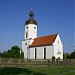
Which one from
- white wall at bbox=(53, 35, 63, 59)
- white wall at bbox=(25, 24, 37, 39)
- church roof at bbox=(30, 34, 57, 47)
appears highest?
white wall at bbox=(25, 24, 37, 39)

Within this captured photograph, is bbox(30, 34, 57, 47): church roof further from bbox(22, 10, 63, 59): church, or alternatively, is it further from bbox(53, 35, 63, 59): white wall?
bbox(53, 35, 63, 59): white wall

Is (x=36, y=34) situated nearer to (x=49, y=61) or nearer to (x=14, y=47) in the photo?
(x=14, y=47)

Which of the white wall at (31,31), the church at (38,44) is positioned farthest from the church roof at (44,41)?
the white wall at (31,31)

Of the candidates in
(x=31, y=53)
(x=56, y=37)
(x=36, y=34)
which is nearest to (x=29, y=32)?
(x=36, y=34)

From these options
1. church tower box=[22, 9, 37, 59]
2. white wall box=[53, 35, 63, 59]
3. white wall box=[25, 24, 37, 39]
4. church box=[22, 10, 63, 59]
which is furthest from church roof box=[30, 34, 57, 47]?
white wall box=[25, 24, 37, 39]

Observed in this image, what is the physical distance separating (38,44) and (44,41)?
2135mm

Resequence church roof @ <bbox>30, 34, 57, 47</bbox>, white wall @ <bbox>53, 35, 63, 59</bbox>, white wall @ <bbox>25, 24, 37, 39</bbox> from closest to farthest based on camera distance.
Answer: white wall @ <bbox>53, 35, 63, 59</bbox> < church roof @ <bbox>30, 34, 57, 47</bbox> < white wall @ <bbox>25, 24, 37, 39</bbox>

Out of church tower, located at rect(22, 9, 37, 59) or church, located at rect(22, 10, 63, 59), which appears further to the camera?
church tower, located at rect(22, 9, 37, 59)

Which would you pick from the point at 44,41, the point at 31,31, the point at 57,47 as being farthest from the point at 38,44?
the point at 57,47

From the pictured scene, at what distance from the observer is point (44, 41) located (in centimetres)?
6278

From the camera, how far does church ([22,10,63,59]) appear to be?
5816 cm

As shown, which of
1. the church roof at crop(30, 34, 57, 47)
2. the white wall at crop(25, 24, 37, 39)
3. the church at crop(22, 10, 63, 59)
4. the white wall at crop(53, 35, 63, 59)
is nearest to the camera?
the white wall at crop(53, 35, 63, 59)

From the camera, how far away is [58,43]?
192 ft

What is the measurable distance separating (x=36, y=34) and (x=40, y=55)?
847 centimetres
